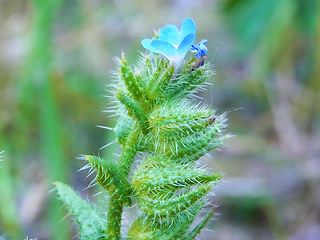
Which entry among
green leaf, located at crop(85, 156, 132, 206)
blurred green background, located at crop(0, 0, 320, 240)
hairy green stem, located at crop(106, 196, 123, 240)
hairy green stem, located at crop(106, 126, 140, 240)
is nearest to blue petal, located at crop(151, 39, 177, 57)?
hairy green stem, located at crop(106, 126, 140, 240)

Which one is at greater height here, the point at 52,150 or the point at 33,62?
the point at 33,62

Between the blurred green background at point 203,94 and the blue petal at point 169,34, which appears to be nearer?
the blue petal at point 169,34

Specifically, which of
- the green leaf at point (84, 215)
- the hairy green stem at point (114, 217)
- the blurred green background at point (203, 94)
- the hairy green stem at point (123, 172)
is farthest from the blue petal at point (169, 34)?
the blurred green background at point (203, 94)

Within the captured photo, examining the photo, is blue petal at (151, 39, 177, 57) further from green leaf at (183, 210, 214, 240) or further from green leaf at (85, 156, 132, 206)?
green leaf at (183, 210, 214, 240)

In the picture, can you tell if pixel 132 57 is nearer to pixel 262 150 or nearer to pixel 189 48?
pixel 262 150

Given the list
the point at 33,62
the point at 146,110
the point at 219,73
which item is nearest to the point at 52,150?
the point at 33,62

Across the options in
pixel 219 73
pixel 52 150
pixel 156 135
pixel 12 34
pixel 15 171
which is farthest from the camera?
pixel 219 73

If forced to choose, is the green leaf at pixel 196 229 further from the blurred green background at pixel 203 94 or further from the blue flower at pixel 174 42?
the blurred green background at pixel 203 94
